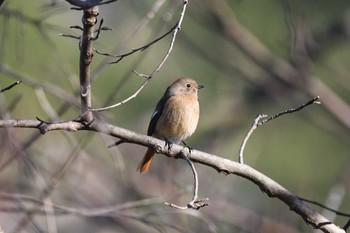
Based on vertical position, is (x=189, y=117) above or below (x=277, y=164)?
below

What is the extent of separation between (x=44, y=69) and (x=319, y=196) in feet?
20.5

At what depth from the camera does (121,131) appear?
135 inches

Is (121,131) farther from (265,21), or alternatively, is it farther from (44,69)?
(265,21)

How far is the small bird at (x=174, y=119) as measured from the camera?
224 inches

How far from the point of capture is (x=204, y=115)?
8828 mm

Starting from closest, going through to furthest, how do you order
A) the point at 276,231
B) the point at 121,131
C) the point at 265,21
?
1. the point at 121,131
2. the point at 276,231
3. the point at 265,21

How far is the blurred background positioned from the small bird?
1.13 ft

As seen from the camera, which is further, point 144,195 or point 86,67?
point 144,195

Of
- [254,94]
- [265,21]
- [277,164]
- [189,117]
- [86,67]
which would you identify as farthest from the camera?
[277,164]

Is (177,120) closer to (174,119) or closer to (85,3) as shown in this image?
(174,119)

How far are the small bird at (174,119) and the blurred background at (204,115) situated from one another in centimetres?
34

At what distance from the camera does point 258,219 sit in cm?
718

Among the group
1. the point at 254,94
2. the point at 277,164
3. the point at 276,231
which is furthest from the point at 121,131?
the point at 277,164

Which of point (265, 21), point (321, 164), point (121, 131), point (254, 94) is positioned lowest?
point (121, 131)
